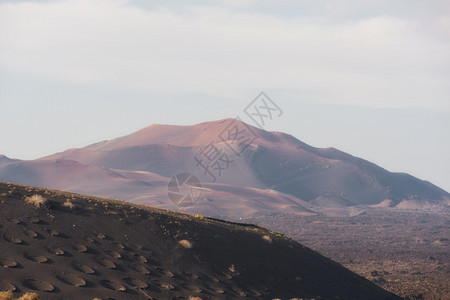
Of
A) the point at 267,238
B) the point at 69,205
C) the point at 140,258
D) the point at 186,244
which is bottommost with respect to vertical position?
the point at 140,258

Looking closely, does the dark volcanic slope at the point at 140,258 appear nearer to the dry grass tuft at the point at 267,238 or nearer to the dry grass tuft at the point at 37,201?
the dry grass tuft at the point at 267,238

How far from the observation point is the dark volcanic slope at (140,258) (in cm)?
1791

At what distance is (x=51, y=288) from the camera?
1661 cm

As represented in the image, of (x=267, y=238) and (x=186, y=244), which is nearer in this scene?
(x=186, y=244)

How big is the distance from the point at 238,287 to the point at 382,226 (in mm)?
108838

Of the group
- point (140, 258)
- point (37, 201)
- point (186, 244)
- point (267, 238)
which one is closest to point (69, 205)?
point (37, 201)

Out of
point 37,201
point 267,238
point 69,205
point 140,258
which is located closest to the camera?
point 140,258

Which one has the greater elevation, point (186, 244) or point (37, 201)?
point (37, 201)

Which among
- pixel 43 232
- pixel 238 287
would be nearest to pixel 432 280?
pixel 238 287

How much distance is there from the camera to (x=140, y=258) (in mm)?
21703

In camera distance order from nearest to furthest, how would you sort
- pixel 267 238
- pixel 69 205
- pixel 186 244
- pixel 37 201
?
pixel 37 201
pixel 69 205
pixel 186 244
pixel 267 238

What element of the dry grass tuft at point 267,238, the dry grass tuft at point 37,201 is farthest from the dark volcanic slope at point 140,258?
the dry grass tuft at point 37,201

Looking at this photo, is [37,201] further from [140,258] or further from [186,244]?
[186,244]

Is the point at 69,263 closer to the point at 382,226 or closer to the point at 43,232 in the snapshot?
the point at 43,232
